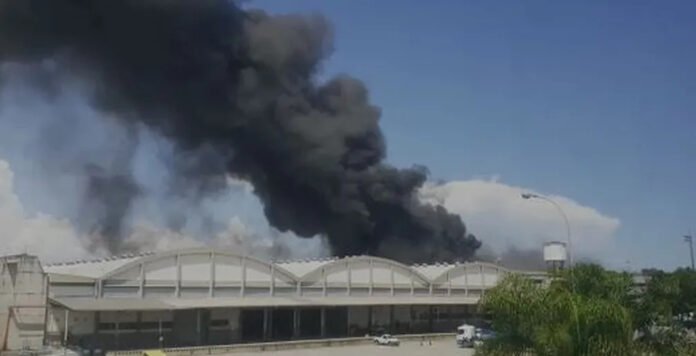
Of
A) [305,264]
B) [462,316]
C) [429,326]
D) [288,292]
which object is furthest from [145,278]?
[462,316]

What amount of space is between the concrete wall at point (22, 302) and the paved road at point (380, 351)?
12546 millimetres

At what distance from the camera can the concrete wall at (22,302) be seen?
153ft

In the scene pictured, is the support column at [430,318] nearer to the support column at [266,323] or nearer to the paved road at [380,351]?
the paved road at [380,351]

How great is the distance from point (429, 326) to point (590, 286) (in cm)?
5334

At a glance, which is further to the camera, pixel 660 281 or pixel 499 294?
pixel 660 281

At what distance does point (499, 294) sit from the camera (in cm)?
2067

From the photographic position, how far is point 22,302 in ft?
155

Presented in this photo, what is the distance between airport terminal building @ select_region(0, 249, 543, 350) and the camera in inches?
1900

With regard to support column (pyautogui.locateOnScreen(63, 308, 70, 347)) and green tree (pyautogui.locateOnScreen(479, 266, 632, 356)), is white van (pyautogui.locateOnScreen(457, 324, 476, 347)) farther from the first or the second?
green tree (pyautogui.locateOnScreen(479, 266, 632, 356))

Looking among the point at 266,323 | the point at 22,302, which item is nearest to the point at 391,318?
the point at 266,323

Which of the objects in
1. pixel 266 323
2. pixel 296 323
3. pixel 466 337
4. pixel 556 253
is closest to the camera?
pixel 556 253

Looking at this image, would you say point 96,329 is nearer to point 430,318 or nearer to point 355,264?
point 355,264

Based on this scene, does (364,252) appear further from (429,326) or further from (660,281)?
(660,281)

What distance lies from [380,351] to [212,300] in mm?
12812
